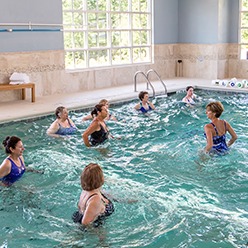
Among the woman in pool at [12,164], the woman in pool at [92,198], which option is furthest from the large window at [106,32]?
the woman in pool at [92,198]

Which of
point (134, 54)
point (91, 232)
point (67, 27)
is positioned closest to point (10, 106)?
point (67, 27)

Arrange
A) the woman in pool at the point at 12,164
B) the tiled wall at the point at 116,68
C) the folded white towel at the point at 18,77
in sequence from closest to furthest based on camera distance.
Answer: the woman in pool at the point at 12,164 < the folded white towel at the point at 18,77 < the tiled wall at the point at 116,68

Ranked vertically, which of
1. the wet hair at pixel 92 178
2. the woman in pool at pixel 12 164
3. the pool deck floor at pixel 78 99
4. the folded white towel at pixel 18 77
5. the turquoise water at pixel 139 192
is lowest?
the turquoise water at pixel 139 192

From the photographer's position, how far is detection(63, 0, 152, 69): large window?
511 inches

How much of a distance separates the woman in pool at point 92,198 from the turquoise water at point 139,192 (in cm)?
14

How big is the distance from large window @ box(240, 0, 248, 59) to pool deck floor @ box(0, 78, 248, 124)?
1.94 meters

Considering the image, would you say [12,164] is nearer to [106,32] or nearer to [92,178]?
[92,178]

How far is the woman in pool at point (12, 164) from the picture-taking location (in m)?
5.23

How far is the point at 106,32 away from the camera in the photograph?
45.5ft

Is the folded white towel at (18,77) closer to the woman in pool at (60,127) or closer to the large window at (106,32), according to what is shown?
the large window at (106,32)

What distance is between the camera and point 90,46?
1345cm

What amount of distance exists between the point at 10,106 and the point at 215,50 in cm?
799

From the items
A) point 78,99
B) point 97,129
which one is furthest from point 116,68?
point 97,129

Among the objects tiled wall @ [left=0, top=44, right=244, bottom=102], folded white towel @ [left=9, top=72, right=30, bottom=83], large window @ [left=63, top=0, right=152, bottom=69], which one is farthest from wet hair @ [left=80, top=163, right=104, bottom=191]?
large window @ [left=63, top=0, right=152, bottom=69]
